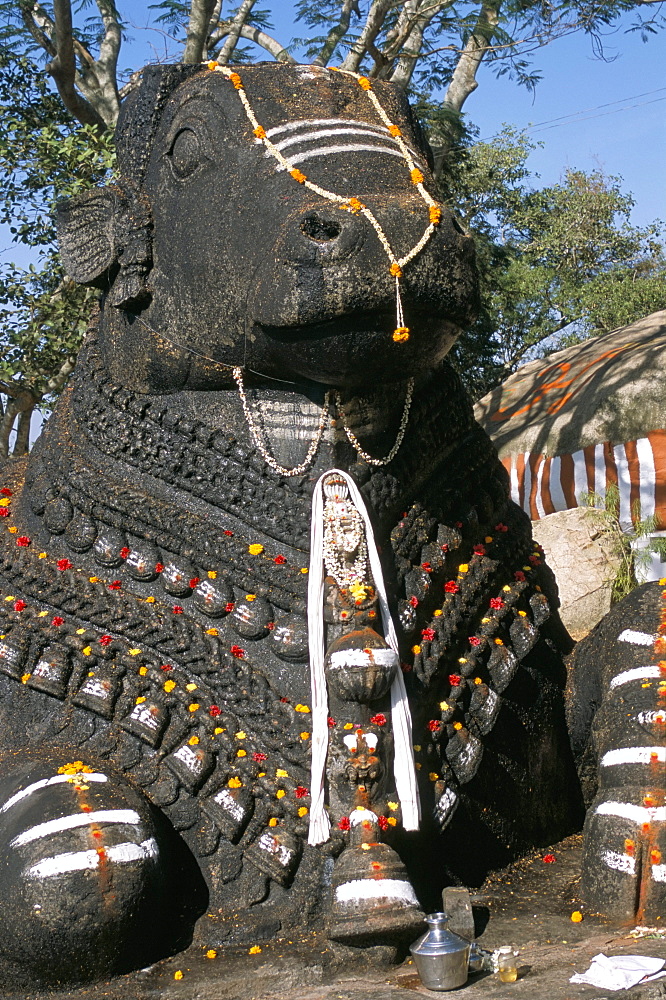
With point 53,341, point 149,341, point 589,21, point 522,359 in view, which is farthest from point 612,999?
point 522,359

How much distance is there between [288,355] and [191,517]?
631mm

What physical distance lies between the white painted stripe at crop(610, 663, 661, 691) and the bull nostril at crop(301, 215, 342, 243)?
1.60m

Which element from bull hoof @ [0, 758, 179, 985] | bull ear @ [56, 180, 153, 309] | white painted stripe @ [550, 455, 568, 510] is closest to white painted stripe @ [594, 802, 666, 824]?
bull hoof @ [0, 758, 179, 985]

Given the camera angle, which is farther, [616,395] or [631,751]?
[616,395]

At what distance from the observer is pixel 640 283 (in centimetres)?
1853

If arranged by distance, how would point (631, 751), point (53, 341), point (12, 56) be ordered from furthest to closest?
point (12, 56)
point (53, 341)
point (631, 751)

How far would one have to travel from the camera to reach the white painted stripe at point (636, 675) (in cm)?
381

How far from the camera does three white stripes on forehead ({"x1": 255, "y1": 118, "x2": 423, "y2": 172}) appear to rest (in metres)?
3.74

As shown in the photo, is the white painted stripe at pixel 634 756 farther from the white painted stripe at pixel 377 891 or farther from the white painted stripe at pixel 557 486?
the white painted stripe at pixel 557 486

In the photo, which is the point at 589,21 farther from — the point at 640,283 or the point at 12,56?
the point at 640,283

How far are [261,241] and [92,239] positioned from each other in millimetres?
822

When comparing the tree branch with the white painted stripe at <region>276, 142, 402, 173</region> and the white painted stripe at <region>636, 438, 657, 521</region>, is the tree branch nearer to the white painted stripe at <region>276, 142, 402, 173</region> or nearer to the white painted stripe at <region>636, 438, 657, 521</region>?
the white painted stripe at <region>636, 438, 657, 521</region>

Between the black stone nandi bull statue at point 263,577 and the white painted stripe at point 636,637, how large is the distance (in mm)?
329

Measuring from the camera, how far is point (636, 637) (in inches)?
155
